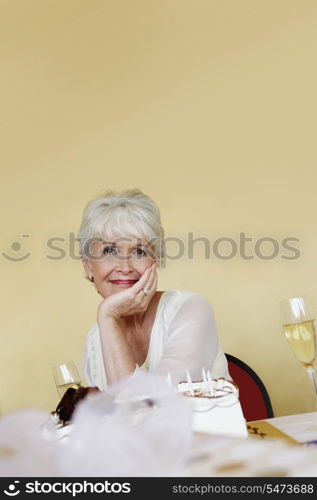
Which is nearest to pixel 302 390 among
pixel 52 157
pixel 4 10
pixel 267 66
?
pixel 267 66

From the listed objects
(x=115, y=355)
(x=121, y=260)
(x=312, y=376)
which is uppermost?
(x=121, y=260)

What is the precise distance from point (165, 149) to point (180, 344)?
1152mm

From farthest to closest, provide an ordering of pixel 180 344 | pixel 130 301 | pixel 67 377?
pixel 130 301
pixel 180 344
pixel 67 377

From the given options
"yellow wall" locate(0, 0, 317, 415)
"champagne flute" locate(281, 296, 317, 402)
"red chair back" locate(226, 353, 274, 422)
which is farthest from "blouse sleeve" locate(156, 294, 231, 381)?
"yellow wall" locate(0, 0, 317, 415)

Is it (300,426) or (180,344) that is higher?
(180,344)

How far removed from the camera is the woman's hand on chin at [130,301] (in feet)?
4.91

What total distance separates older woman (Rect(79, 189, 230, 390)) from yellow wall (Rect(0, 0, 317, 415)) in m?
0.54

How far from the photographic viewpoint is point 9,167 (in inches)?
99.4

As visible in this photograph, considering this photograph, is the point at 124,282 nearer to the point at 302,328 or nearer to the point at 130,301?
the point at 130,301

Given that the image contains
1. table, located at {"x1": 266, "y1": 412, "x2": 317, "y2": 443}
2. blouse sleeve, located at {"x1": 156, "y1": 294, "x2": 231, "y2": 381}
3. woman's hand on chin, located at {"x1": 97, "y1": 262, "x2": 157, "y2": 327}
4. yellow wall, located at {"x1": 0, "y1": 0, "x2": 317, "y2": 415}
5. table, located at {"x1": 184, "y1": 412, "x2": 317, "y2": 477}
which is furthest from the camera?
yellow wall, located at {"x1": 0, "y1": 0, "x2": 317, "y2": 415}

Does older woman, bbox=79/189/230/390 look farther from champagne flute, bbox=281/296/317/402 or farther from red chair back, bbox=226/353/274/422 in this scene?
champagne flute, bbox=281/296/317/402

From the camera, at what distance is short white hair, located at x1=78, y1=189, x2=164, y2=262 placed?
66.2 inches

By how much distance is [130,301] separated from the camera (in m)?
1.53

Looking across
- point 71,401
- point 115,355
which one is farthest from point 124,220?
point 71,401
